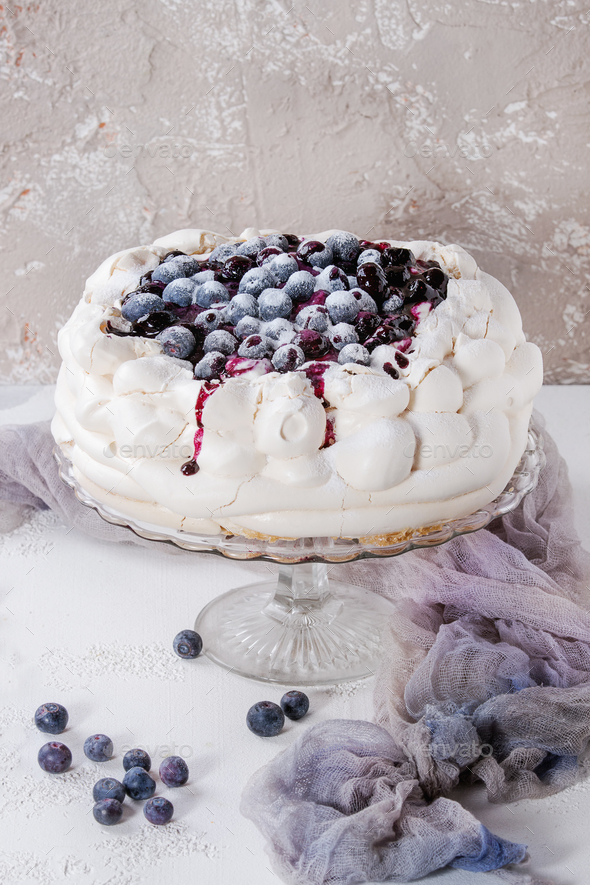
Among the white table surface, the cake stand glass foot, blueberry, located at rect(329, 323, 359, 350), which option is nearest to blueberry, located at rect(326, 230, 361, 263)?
blueberry, located at rect(329, 323, 359, 350)

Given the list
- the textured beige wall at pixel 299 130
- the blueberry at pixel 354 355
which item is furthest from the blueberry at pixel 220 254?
the textured beige wall at pixel 299 130

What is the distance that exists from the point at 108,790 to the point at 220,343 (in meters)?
0.62

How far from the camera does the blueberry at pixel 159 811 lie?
118 centimetres

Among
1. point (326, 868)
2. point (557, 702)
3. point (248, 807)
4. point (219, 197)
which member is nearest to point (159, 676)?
point (248, 807)

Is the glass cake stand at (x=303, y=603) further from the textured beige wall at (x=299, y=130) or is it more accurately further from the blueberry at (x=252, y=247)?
the textured beige wall at (x=299, y=130)

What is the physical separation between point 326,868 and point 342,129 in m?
1.64

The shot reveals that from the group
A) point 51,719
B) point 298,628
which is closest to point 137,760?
point 51,719

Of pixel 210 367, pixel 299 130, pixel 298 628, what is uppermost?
pixel 299 130

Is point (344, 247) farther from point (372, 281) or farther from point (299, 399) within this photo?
point (299, 399)

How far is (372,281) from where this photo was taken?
1383 millimetres

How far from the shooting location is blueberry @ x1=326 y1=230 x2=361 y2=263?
150 cm

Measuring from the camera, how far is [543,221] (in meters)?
2.22

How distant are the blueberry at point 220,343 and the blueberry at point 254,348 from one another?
0.02 metres

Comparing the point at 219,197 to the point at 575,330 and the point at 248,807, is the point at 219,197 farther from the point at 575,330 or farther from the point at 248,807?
the point at 248,807
